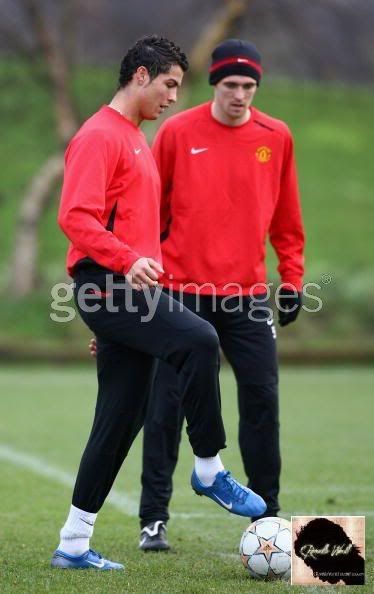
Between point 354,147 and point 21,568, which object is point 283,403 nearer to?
point 21,568

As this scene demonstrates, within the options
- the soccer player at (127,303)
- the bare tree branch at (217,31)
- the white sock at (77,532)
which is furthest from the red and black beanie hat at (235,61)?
the bare tree branch at (217,31)

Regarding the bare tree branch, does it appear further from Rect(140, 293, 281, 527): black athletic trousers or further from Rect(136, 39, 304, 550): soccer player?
Rect(140, 293, 281, 527): black athletic trousers

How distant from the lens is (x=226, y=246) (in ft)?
19.6

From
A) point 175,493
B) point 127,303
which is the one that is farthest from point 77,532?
point 175,493

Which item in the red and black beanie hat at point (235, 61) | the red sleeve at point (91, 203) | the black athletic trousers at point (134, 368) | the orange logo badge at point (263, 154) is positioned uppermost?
the red and black beanie hat at point (235, 61)

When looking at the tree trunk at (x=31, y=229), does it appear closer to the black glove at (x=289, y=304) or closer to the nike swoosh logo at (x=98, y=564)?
the black glove at (x=289, y=304)

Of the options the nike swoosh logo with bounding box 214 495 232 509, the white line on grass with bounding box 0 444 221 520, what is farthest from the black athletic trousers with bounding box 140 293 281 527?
the nike swoosh logo with bounding box 214 495 232 509

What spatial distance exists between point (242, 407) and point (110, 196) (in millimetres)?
1573

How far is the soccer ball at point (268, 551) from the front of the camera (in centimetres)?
495

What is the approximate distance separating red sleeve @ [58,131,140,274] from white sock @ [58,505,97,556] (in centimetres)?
108

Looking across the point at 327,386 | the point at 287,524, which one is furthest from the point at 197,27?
the point at 287,524

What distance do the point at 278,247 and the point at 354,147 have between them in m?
30.8

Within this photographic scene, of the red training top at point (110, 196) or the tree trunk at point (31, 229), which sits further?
the tree trunk at point (31, 229)

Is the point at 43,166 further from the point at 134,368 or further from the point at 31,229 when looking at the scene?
the point at 134,368
